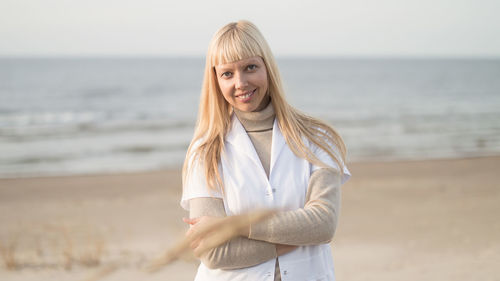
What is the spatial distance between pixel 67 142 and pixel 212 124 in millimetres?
14765

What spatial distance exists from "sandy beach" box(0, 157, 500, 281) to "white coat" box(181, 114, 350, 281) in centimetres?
185

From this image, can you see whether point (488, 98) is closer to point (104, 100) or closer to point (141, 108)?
point (141, 108)

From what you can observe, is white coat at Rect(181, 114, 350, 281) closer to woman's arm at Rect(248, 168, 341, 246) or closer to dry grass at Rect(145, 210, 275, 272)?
woman's arm at Rect(248, 168, 341, 246)

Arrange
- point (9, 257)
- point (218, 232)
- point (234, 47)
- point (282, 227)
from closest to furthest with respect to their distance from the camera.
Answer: point (218, 232), point (282, 227), point (234, 47), point (9, 257)

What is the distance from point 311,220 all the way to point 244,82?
0.62 metres

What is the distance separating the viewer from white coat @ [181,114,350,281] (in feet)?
6.84

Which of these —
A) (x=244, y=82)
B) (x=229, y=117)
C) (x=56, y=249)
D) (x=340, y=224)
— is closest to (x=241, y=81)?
(x=244, y=82)

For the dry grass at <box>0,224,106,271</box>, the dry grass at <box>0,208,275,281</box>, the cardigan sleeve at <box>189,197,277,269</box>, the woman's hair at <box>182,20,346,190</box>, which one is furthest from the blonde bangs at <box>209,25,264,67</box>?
the dry grass at <box>0,224,106,271</box>

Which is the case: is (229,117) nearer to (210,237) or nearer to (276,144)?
(276,144)

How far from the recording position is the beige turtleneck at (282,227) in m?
2.02

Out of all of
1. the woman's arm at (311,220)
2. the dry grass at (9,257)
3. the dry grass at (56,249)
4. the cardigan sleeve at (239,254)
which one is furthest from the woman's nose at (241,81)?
the dry grass at (9,257)

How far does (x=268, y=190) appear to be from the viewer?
2.10 m

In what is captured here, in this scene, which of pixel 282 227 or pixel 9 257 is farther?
pixel 9 257

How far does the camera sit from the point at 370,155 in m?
14.2
